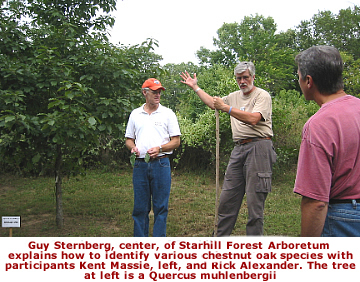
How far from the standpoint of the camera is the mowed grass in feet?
19.7

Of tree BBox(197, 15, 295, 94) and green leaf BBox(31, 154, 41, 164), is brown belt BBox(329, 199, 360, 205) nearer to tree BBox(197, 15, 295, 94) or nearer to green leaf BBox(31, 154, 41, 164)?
green leaf BBox(31, 154, 41, 164)

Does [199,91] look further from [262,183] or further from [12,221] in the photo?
[12,221]

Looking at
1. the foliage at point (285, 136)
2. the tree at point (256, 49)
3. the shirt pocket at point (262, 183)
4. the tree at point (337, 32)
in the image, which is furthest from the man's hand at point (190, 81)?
the tree at point (337, 32)

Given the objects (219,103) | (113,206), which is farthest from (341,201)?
(113,206)

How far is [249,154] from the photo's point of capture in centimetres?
411

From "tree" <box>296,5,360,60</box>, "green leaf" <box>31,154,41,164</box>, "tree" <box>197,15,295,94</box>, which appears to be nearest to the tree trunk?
"green leaf" <box>31,154,41,164</box>

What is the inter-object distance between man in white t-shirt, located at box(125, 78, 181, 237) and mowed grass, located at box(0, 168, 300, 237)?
4.63ft

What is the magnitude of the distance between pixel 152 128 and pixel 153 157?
0.35 m

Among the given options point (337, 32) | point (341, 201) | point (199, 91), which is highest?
point (337, 32)

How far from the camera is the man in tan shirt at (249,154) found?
4.03 meters
